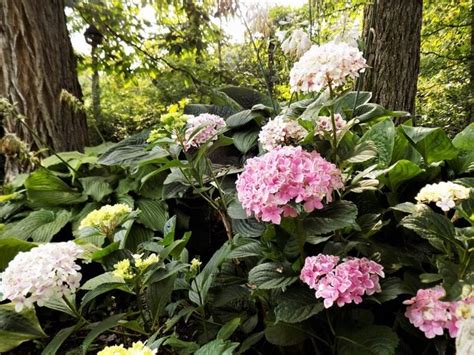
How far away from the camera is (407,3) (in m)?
2.29

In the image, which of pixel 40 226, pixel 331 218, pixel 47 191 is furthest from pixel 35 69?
pixel 331 218

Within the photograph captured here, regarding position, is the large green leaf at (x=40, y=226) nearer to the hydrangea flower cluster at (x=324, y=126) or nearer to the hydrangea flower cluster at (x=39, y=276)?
the hydrangea flower cluster at (x=39, y=276)

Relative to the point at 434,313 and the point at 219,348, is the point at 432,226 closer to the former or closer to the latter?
the point at 434,313

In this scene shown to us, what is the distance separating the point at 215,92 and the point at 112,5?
196 cm

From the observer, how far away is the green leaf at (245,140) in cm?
159

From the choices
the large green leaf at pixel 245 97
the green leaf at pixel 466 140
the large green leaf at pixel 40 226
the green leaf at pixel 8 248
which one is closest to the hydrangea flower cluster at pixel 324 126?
the green leaf at pixel 466 140

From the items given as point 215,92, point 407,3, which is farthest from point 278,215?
point 407,3

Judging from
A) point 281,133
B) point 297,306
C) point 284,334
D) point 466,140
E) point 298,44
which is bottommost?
point 284,334

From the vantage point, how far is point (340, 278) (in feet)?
2.53

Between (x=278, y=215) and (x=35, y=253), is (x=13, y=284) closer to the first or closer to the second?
(x=35, y=253)

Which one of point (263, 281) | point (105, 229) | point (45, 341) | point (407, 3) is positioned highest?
point (407, 3)

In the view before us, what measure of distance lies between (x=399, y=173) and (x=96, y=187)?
51.2 inches

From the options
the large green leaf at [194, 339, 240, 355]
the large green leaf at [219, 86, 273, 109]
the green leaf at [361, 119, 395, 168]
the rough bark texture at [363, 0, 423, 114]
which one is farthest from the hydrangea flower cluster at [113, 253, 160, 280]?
the rough bark texture at [363, 0, 423, 114]

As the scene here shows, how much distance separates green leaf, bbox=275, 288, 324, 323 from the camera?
79 cm
